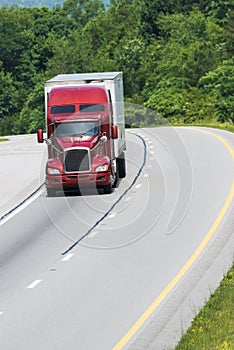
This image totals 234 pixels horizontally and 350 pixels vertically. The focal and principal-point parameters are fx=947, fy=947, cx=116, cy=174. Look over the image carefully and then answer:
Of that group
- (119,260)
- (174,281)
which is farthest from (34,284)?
(174,281)

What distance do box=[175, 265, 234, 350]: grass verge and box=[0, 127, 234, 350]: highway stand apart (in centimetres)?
26

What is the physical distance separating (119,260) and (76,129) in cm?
1000

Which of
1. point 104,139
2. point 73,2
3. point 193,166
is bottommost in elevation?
point 73,2

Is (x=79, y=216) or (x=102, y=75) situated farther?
(x=102, y=75)

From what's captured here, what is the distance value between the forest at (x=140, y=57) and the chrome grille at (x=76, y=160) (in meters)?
40.9

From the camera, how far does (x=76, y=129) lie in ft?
100

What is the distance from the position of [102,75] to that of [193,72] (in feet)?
199

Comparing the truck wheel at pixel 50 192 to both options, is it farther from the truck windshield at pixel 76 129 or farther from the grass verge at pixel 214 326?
the grass verge at pixel 214 326

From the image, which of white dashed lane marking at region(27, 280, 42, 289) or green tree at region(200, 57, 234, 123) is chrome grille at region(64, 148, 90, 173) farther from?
green tree at region(200, 57, 234, 123)

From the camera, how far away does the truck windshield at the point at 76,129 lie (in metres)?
30.5

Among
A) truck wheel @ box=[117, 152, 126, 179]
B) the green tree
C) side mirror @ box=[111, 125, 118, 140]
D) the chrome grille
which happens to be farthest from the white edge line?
the green tree

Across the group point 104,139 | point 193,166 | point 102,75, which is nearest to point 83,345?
point 104,139

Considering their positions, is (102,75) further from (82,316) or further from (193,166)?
(82,316)

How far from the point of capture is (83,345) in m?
15.0
